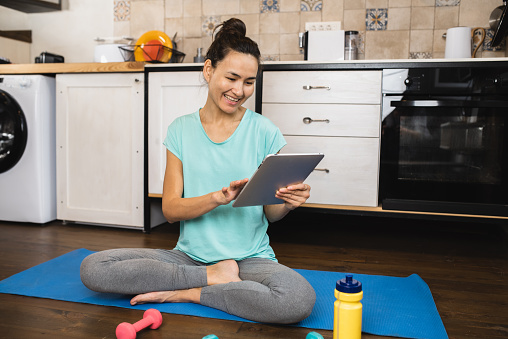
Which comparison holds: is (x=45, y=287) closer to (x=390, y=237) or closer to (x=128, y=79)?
(x=128, y=79)

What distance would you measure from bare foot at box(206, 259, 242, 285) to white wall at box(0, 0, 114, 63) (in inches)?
85.5

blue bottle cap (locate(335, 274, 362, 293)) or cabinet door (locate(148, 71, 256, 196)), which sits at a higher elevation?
cabinet door (locate(148, 71, 256, 196))

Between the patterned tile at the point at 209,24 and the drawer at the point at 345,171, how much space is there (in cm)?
107

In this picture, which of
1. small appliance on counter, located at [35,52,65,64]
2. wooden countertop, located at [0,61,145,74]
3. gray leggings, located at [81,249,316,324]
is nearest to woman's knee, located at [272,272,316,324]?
gray leggings, located at [81,249,316,324]

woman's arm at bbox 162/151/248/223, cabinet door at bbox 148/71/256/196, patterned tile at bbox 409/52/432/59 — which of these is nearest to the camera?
woman's arm at bbox 162/151/248/223

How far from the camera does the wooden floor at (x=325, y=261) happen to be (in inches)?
48.4

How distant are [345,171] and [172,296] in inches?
43.5

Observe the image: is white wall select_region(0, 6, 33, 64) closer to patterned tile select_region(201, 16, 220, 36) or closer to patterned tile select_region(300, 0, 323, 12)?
patterned tile select_region(201, 16, 220, 36)

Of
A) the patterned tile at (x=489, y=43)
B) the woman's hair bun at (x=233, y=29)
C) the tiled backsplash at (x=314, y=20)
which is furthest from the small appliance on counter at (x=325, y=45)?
the woman's hair bun at (x=233, y=29)

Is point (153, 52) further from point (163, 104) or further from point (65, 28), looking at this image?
point (65, 28)

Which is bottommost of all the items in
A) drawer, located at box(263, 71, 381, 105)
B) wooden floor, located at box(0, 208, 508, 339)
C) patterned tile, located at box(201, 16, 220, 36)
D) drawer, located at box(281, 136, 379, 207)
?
wooden floor, located at box(0, 208, 508, 339)

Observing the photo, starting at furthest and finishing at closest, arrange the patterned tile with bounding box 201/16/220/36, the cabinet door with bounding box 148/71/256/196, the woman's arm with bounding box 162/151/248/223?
the patterned tile with bounding box 201/16/220/36 → the cabinet door with bounding box 148/71/256/196 → the woman's arm with bounding box 162/151/248/223

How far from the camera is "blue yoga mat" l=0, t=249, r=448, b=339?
49.1 inches

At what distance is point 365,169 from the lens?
7.06 feet
